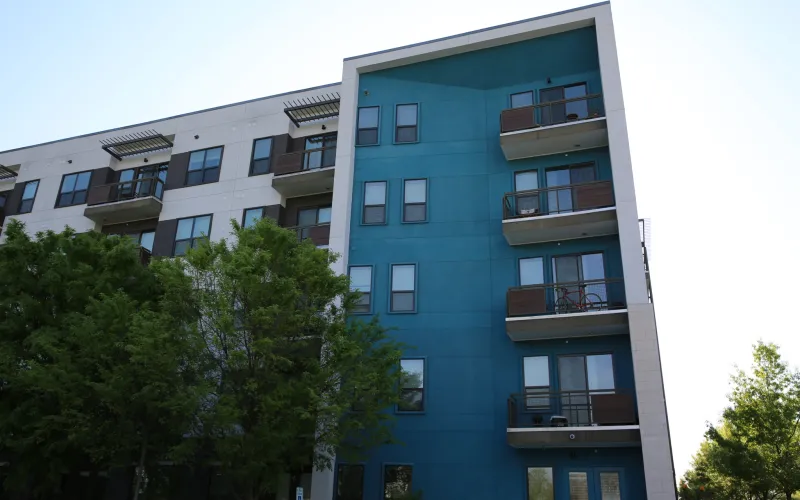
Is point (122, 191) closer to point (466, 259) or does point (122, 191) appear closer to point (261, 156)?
point (261, 156)

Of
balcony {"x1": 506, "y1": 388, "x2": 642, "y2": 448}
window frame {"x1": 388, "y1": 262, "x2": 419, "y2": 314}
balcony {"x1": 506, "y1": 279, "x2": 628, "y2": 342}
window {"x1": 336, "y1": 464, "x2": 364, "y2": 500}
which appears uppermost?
window frame {"x1": 388, "y1": 262, "x2": 419, "y2": 314}

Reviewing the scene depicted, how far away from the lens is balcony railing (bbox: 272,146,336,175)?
28641 mm

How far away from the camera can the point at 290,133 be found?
30828mm

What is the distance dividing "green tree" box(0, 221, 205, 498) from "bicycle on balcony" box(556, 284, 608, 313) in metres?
12.2

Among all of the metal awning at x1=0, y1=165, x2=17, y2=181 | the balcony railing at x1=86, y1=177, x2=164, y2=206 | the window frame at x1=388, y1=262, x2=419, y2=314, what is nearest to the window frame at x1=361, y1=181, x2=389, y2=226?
the window frame at x1=388, y1=262, x2=419, y2=314

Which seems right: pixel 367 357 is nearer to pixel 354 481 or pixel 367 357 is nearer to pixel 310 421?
pixel 310 421

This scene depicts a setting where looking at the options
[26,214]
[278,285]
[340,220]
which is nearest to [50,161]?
[26,214]

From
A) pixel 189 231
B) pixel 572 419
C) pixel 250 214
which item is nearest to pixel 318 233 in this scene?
pixel 250 214

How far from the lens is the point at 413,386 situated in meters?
23.5

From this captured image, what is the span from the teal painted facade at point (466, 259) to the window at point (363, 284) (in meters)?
0.24

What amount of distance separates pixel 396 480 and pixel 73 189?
952 inches

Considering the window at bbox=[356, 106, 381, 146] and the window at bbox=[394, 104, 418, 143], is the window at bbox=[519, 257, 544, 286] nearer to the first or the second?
the window at bbox=[394, 104, 418, 143]

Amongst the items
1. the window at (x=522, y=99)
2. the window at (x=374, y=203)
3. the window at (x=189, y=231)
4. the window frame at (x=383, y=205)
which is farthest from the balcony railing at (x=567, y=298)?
the window at (x=189, y=231)

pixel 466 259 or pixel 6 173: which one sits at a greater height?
pixel 6 173
